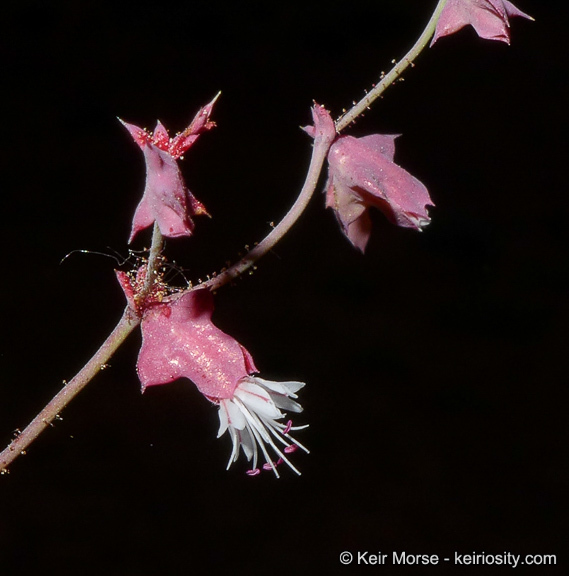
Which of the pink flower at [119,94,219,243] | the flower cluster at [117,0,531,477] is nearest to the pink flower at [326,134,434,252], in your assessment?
the flower cluster at [117,0,531,477]

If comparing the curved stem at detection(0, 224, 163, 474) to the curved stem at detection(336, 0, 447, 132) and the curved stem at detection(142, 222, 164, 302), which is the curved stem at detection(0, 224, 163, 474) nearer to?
the curved stem at detection(142, 222, 164, 302)

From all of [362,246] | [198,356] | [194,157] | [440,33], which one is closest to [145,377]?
[198,356]

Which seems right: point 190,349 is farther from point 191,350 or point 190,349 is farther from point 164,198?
point 164,198

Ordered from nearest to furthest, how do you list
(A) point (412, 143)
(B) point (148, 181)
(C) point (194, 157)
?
(B) point (148, 181), (C) point (194, 157), (A) point (412, 143)

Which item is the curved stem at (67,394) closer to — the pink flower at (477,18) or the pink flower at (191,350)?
the pink flower at (191,350)

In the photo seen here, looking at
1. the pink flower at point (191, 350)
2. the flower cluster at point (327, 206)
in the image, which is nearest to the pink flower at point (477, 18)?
the flower cluster at point (327, 206)

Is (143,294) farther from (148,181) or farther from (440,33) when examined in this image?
(440,33)
